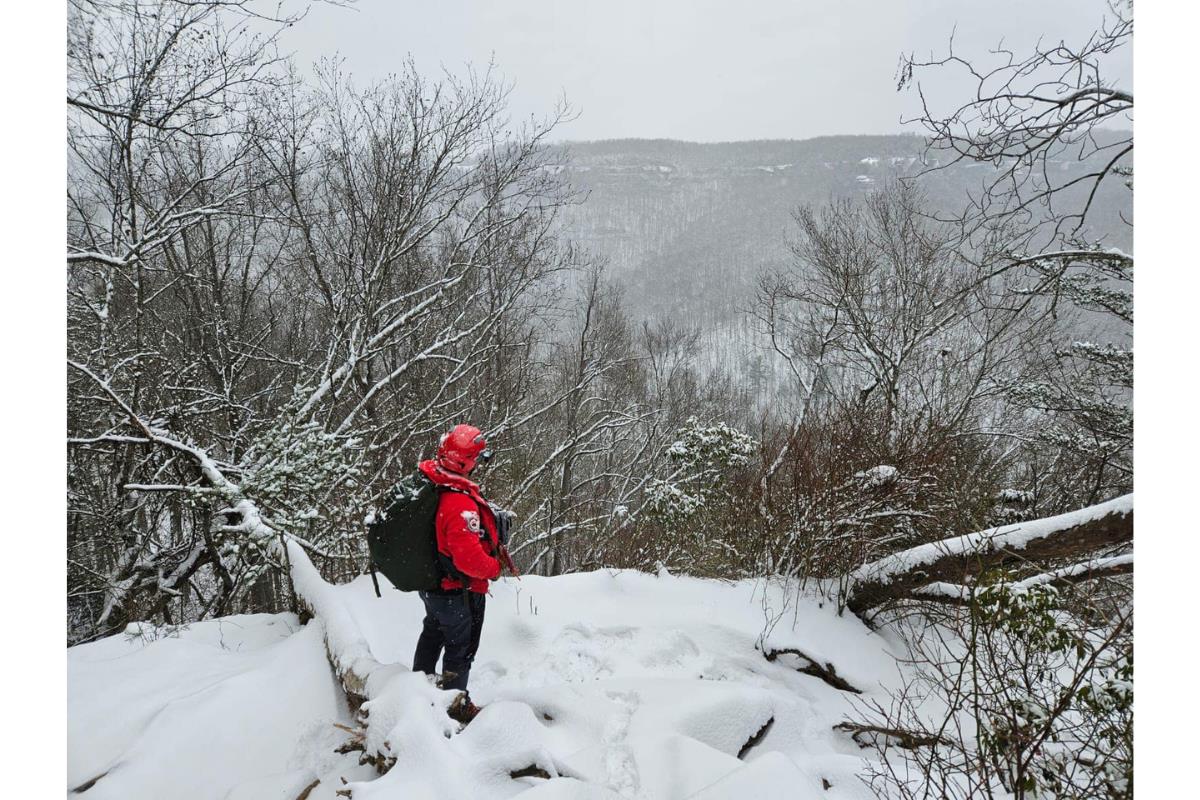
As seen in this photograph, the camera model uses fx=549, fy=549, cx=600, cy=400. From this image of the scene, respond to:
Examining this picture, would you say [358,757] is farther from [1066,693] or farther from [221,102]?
[221,102]

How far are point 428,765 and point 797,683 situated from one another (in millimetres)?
3388

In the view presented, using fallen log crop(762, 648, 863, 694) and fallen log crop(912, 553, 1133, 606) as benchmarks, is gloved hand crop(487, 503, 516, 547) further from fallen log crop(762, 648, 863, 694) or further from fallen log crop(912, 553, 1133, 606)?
fallen log crop(762, 648, 863, 694)

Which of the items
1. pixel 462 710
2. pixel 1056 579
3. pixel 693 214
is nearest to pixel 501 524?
pixel 462 710

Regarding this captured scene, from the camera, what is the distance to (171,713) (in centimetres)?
305

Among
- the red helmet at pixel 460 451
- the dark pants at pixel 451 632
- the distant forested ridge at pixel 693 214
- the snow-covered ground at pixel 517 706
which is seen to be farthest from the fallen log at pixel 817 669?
the distant forested ridge at pixel 693 214

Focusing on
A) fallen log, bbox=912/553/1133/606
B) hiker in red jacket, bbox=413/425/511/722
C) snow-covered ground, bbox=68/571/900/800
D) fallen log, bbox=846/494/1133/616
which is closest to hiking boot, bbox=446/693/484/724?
snow-covered ground, bbox=68/571/900/800

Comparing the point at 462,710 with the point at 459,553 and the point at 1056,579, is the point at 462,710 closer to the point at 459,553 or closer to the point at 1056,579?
the point at 459,553

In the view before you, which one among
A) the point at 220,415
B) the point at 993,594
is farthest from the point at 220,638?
the point at 220,415

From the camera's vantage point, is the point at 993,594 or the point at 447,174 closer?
the point at 993,594

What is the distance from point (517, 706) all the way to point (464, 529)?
41.0 inches

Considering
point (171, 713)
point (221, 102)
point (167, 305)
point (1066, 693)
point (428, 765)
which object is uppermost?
point (221, 102)

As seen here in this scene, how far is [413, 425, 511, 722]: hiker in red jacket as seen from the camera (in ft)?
11.0

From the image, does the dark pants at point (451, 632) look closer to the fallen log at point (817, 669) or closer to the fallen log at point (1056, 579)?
the fallen log at point (817, 669)

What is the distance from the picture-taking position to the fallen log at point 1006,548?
3.98m
